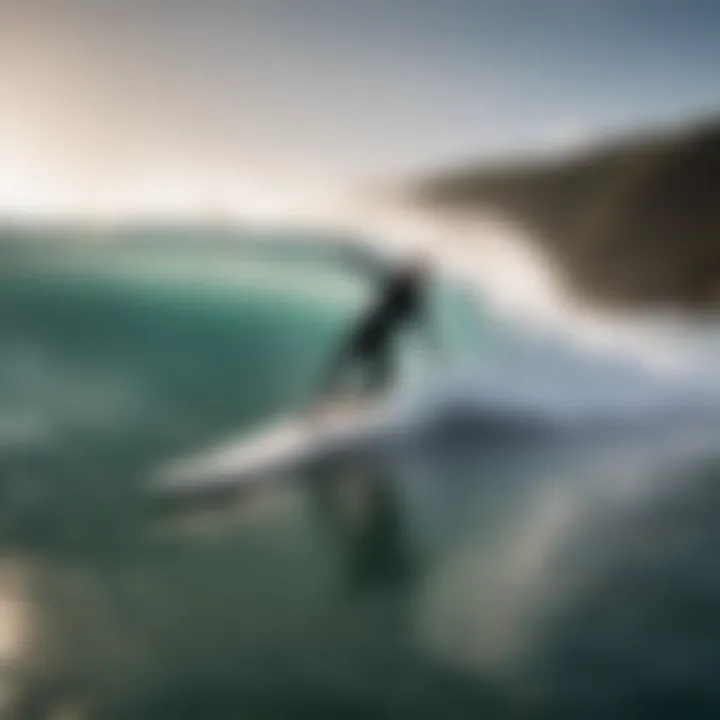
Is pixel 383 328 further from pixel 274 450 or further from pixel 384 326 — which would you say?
pixel 274 450

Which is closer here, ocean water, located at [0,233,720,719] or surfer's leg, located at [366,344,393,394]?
A: ocean water, located at [0,233,720,719]

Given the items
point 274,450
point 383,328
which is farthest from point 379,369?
point 274,450

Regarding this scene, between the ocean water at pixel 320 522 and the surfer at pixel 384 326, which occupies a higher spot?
the surfer at pixel 384 326

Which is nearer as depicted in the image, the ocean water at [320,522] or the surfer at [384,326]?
the ocean water at [320,522]

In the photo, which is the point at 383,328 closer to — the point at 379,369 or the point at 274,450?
the point at 379,369

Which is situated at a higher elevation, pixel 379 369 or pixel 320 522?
pixel 379 369
